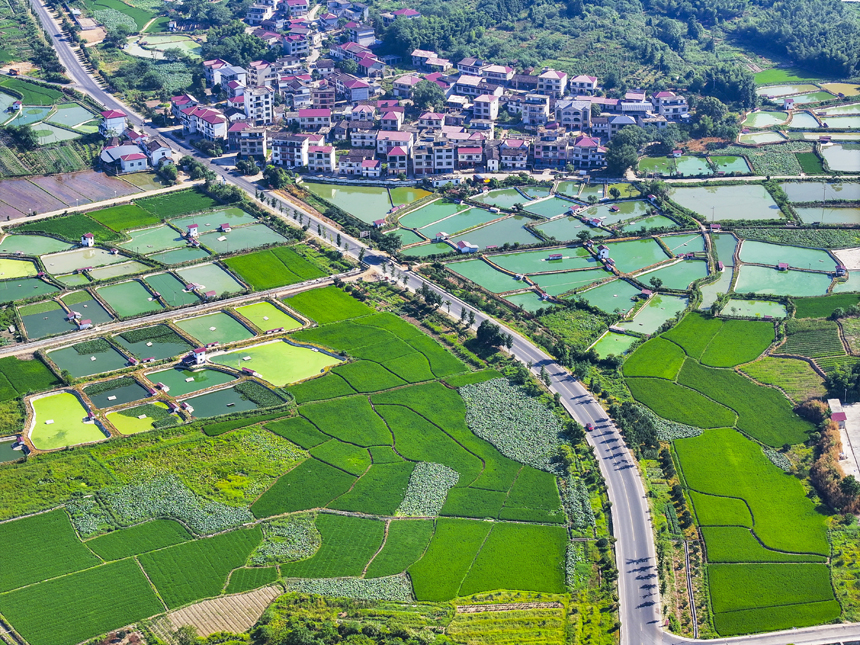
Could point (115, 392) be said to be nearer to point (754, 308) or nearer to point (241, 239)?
point (241, 239)

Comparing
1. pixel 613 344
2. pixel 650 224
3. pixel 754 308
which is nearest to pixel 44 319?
pixel 613 344

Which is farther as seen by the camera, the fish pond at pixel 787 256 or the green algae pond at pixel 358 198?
the green algae pond at pixel 358 198

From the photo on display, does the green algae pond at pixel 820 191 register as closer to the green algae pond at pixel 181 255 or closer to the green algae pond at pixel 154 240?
the green algae pond at pixel 181 255

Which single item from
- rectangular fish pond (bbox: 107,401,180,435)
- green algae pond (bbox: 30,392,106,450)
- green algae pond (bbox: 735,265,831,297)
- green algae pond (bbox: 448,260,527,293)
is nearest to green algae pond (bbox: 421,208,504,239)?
green algae pond (bbox: 448,260,527,293)

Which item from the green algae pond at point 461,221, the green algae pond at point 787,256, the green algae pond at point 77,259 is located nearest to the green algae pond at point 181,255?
the green algae pond at point 77,259

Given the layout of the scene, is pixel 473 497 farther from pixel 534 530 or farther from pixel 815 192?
pixel 815 192

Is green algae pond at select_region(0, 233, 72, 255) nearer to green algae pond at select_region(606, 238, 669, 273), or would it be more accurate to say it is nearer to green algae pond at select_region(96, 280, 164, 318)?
green algae pond at select_region(96, 280, 164, 318)
